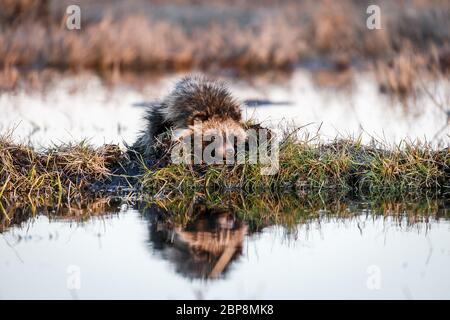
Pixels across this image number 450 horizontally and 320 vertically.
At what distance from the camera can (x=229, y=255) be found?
9055 millimetres

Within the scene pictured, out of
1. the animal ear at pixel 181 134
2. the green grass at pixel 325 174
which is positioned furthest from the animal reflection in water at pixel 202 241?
the animal ear at pixel 181 134

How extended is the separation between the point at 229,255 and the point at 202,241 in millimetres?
568

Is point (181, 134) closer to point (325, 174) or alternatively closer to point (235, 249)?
point (325, 174)

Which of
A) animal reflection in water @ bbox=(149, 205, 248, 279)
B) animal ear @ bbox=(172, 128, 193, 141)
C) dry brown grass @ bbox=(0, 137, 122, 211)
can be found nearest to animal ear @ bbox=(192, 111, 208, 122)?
animal ear @ bbox=(172, 128, 193, 141)

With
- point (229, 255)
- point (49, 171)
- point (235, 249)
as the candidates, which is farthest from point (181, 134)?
point (229, 255)

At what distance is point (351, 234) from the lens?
990 centimetres

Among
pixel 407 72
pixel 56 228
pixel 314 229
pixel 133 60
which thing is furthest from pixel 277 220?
pixel 133 60

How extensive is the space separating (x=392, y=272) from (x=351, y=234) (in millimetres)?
1382

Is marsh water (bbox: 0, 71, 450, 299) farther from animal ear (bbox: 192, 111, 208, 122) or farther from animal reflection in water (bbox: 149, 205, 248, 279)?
animal ear (bbox: 192, 111, 208, 122)

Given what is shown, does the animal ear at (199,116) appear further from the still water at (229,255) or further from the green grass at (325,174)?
the still water at (229,255)

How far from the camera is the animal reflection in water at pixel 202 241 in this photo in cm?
874

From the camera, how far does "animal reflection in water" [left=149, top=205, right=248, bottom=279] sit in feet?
28.7
